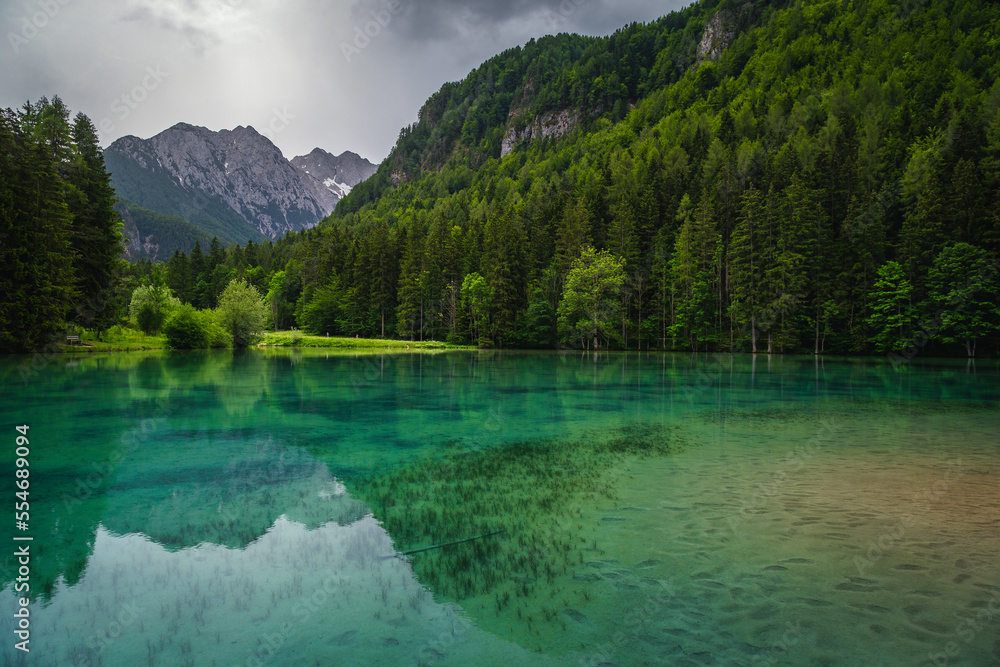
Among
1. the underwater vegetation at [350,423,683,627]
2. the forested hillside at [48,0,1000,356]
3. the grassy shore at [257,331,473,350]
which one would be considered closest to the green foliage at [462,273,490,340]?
the forested hillside at [48,0,1000,356]

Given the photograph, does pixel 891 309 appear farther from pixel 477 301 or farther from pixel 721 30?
pixel 721 30

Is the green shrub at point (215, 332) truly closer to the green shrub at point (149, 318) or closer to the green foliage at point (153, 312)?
the green foliage at point (153, 312)

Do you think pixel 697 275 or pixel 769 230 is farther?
pixel 697 275

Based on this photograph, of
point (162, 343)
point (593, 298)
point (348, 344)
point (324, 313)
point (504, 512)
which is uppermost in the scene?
point (593, 298)

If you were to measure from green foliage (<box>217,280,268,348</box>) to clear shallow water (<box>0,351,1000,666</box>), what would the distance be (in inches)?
2147

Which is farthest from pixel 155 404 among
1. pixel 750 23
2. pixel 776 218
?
pixel 750 23

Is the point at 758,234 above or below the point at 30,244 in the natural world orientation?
above

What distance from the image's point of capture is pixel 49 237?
43.8 m

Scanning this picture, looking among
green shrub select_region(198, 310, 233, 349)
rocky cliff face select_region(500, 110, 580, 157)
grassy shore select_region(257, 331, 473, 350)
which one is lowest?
grassy shore select_region(257, 331, 473, 350)

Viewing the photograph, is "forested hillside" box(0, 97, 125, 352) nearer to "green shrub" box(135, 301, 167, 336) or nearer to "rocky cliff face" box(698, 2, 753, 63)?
"green shrub" box(135, 301, 167, 336)

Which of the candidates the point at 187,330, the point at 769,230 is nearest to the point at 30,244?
the point at 187,330

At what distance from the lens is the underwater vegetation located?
5.80m

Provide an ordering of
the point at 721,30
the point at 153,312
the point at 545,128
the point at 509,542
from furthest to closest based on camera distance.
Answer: the point at 545,128 → the point at 721,30 → the point at 153,312 → the point at 509,542

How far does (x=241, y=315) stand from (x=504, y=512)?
225 feet
